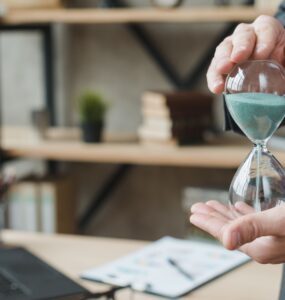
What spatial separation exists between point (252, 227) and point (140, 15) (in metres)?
1.60

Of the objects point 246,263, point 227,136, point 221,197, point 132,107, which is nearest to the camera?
point 246,263

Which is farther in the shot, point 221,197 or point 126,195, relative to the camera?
point 126,195

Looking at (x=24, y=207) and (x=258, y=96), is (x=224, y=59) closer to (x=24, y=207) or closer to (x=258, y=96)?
(x=258, y=96)

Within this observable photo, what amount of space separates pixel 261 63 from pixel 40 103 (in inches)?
81.6

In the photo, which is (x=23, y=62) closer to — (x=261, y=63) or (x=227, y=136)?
(x=227, y=136)

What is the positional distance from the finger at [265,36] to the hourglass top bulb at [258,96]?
94mm

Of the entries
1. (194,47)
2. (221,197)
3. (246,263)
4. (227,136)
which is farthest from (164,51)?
(246,263)

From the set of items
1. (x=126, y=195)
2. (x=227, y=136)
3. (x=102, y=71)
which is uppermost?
(x=102, y=71)

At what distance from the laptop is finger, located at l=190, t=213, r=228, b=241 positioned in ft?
1.28

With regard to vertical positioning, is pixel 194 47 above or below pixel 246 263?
A: above

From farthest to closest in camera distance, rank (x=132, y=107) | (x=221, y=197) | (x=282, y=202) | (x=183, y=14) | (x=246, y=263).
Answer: (x=132, y=107) < (x=221, y=197) < (x=183, y=14) < (x=246, y=263) < (x=282, y=202)

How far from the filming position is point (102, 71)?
9.34ft

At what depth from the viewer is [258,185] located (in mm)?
933

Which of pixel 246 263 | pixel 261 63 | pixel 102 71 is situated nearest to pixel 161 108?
pixel 102 71
